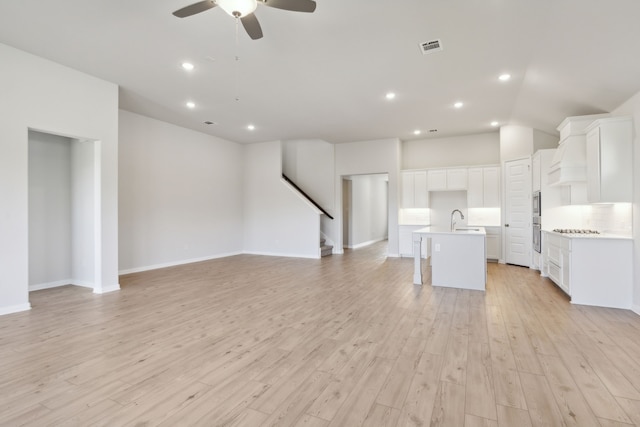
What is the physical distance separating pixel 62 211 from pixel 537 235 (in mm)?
8933

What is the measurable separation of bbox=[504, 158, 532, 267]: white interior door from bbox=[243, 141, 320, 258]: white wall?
15.2ft

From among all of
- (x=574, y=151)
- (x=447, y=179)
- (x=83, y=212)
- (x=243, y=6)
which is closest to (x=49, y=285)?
(x=83, y=212)

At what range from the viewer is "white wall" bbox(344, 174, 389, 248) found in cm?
1062

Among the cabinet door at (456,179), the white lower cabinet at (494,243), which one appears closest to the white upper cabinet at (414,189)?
the cabinet door at (456,179)

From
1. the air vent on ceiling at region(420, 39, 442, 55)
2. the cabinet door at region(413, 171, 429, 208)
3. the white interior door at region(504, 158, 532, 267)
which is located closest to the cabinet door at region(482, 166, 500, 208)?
the white interior door at region(504, 158, 532, 267)

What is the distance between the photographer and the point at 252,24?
280 cm

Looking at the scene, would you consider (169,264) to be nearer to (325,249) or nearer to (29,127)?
(29,127)

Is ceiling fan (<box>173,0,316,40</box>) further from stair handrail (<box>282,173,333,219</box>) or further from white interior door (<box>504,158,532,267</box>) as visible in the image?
stair handrail (<box>282,173,333,219</box>)

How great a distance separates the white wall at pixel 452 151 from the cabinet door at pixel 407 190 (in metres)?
0.47

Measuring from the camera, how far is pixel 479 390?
2178 mm

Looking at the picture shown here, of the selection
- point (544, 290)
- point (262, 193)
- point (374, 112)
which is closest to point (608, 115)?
point (544, 290)

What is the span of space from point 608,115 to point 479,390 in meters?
4.82

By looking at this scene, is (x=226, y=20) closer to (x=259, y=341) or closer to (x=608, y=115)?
(x=259, y=341)

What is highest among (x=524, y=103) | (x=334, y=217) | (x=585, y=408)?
(x=524, y=103)
